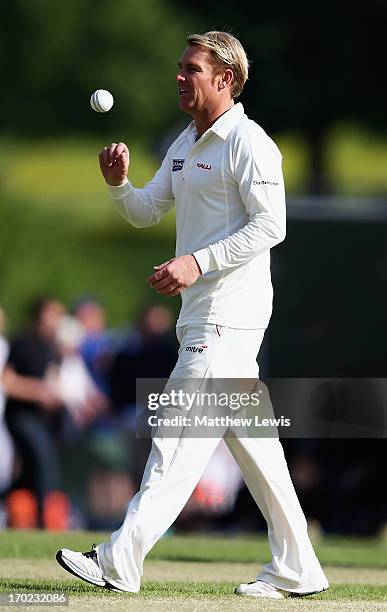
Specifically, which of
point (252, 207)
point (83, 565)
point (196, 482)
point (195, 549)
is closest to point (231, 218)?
point (252, 207)

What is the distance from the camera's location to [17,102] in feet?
189

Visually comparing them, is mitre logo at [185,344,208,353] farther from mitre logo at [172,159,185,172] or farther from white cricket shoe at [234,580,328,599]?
white cricket shoe at [234,580,328,599]

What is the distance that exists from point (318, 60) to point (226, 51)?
38169mm

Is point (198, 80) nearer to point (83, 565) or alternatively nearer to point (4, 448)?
point (83, 565)

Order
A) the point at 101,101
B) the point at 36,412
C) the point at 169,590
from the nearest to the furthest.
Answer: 1. the point at 169,590
2. the point at 101,101
3. the point at 36,412

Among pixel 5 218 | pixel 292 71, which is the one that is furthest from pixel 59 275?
pixel 292 71

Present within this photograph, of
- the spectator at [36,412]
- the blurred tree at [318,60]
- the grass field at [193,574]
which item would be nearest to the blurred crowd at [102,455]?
the spectator at [36,412]

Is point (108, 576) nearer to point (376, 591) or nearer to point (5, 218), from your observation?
point (376, 591)

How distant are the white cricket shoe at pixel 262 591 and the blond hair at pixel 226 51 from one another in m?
2.40

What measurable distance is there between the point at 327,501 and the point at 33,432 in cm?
302

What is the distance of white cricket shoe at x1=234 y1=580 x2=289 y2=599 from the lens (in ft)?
24.1

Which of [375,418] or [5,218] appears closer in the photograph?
[375,418]

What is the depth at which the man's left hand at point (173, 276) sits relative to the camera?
6949 millimetres

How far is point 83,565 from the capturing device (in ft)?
22.9
